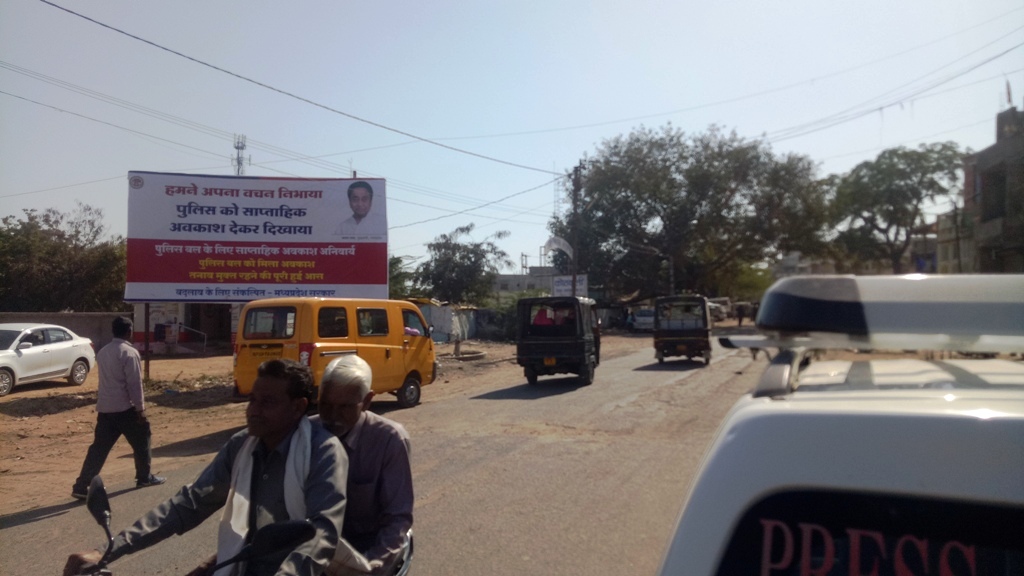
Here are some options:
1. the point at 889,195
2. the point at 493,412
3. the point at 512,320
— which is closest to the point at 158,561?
the point at 889,195

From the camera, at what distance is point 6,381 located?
16109mm

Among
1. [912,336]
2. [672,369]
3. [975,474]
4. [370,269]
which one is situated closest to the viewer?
[975,474]

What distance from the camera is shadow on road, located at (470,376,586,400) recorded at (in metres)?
15.8

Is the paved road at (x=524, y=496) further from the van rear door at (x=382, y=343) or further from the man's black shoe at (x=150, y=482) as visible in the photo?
the van rear door at (x=382, y=343)

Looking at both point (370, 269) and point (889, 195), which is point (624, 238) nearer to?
point (370, 269)

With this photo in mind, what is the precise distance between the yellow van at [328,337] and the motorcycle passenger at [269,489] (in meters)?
8.32

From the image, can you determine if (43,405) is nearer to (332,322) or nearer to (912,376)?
(332,322)

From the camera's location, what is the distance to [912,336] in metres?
1.69

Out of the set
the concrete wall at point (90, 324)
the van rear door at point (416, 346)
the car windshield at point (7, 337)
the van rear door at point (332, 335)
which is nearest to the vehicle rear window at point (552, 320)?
the van rear door at point (416, 346)

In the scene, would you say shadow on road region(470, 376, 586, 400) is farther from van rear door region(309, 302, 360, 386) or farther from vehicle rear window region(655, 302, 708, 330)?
vehicle rear window region(655, 302, 708, 330)

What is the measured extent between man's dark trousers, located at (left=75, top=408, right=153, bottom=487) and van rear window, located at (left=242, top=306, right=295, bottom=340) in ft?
12.9

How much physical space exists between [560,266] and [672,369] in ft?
116

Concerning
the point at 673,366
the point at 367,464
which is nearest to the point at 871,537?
the point at 367,464

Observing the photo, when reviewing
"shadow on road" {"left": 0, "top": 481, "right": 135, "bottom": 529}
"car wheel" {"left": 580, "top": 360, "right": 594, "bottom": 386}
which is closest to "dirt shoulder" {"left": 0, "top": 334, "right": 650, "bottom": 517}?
"shadow on road" {"left": 0, "top": 481, "right": 135, "bottom": 529}
